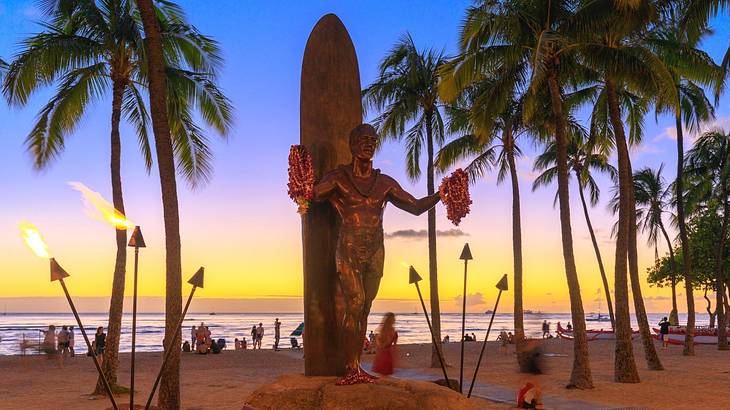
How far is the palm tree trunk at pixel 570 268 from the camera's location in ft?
47.5

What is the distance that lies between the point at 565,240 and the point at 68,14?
1213 cm

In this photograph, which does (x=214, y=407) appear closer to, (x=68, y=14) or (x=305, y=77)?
(x=305, y=77)

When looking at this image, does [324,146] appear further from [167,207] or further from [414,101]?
[414,101]

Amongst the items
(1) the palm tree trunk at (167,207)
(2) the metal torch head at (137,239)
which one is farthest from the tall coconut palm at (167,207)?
(2) the metal torch head at (137,239)

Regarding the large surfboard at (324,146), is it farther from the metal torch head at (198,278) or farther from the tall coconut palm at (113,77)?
the tall coconut palm at (113,77)

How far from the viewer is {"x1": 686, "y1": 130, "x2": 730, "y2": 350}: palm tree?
2883 centimetres

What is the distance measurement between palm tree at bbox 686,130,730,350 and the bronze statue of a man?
24994 mm

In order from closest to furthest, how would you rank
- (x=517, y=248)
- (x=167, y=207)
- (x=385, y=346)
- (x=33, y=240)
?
(x=33, y=240) < (x=167, y=207) < (x=385, y=346) < (x=517, y=248)

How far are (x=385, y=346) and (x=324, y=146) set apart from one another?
20.0ft

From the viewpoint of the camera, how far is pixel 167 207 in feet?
36.0

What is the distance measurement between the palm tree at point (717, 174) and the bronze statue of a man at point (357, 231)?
2499cm

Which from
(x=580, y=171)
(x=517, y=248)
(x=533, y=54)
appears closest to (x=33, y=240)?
(x=533, y=54)

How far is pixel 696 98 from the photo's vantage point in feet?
72.0

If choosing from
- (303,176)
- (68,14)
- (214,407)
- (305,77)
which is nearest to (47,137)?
(68,14)
